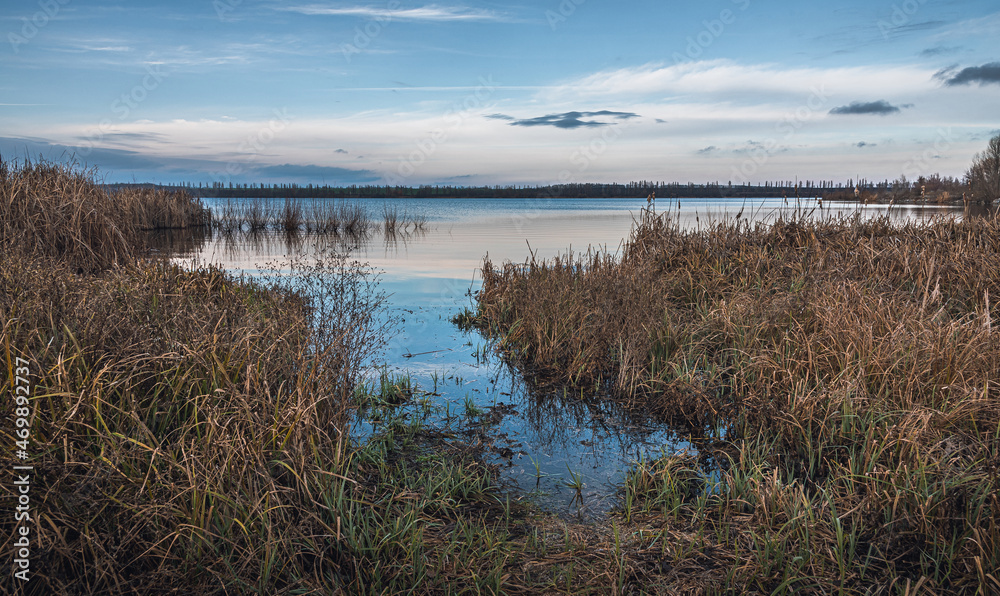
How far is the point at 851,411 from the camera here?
4258mm

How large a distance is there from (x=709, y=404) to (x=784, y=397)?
0.66 meters

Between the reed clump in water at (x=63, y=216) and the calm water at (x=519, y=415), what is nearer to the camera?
the calm water at (x=519, y=415)

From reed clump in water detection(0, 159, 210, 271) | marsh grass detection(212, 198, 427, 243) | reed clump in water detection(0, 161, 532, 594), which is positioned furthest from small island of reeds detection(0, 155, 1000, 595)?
marsh grass detection(212, 198, 427, 243)

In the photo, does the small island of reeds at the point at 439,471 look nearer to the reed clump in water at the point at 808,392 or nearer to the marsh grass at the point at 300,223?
the reed clump in water at the point at 808,392

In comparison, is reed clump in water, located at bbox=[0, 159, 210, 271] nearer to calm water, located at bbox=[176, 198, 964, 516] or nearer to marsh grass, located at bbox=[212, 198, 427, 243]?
calm water, located at bbox=[176, 198, 964, 516]

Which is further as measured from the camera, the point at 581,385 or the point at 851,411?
the point at 581,385

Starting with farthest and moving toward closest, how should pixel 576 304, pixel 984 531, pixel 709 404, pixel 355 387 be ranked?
pixel 576 304 → pixel 355 387 → pixel 709 404 → pixel 984 531

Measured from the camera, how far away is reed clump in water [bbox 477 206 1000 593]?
3.07 metres

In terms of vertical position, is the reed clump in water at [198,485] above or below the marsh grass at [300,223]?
below

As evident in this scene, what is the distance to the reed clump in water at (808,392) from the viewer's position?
307 cm

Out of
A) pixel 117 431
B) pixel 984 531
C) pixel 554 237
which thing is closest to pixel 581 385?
pixel 984 531

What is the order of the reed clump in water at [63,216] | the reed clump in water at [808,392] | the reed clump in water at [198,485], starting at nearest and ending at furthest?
the reed clump in water at [198,485], the reed clump in water at [808,392], the reed clump in water at [63,216]

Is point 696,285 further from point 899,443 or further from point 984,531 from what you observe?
point 984,531

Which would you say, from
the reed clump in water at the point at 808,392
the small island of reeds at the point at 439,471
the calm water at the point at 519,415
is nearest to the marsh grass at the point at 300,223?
the calm water at the point at 519,415
